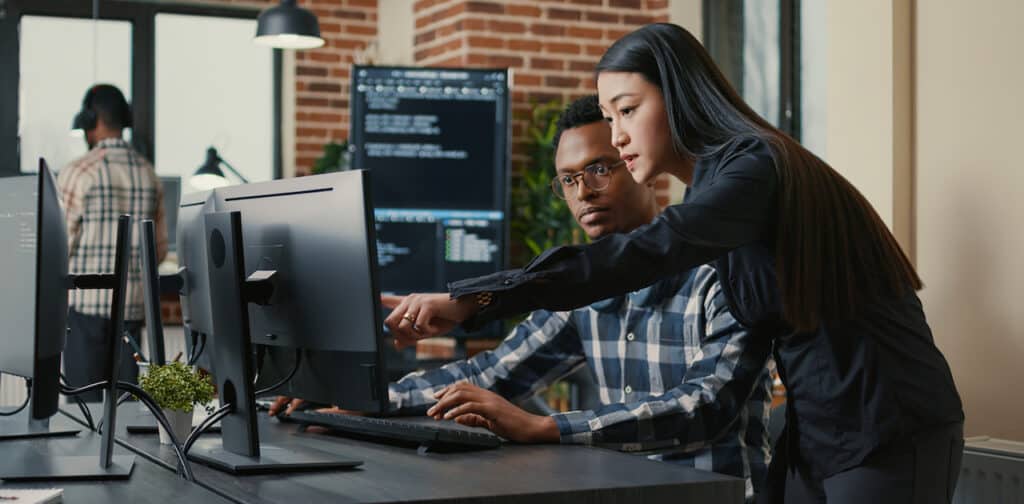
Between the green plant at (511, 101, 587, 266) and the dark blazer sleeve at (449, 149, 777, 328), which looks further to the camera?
the green plant at (511, 101, 587, 266)

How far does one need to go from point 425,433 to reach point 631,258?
49cm

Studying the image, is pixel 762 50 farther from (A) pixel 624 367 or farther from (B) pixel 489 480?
(B) pixel 489 480

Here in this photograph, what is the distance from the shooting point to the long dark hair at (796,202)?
5.40 ft

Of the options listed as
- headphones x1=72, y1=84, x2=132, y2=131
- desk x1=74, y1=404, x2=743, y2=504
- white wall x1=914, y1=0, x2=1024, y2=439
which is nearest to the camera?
desk x1=74, y1=404, x2=743, y2=504

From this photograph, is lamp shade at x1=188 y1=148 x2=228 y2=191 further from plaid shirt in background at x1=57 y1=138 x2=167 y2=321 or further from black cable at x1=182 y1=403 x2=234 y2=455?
black cable at x1=182 y1=403 x2=234 y2=455

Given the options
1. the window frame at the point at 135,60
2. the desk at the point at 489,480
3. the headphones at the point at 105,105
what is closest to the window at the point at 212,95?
the window frame at the point at 135,60

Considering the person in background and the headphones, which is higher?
the headphones

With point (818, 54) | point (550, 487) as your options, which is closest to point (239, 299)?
point (550, 487)

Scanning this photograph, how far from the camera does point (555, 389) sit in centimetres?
502

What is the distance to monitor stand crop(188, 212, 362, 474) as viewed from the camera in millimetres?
1689

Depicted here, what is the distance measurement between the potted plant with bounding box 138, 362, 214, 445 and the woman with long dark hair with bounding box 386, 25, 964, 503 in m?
0.47

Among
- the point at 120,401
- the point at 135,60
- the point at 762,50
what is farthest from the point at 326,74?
the point at 120,401

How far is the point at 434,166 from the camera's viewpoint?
16.0 ft

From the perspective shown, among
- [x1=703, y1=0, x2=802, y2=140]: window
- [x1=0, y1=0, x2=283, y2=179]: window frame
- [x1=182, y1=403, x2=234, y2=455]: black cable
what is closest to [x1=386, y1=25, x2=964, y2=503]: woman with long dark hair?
[x1=182, y1=403, x2=234, y2=455]: black cable
